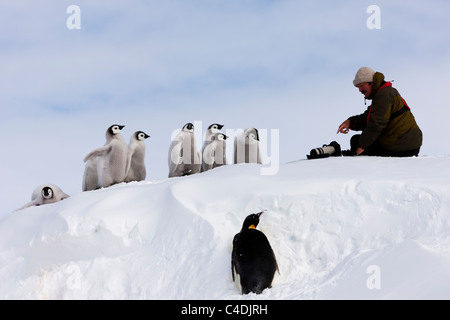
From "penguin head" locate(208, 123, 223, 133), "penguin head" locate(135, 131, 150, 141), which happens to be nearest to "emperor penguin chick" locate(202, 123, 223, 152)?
"penguin head" locate(208, 123, 223, 133)

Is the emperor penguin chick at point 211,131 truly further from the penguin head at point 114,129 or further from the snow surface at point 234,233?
the snow surface at point 234,233

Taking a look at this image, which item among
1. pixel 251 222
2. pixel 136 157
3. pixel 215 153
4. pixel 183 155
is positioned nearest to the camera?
pixel 251 222

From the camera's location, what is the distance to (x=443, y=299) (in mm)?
3096

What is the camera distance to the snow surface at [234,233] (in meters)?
4.05

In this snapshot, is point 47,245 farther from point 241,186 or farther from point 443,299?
point 443,299

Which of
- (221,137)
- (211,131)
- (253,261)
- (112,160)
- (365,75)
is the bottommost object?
(253,261)

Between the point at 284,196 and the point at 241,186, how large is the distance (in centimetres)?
54

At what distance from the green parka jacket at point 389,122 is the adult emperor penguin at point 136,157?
13.5 feet

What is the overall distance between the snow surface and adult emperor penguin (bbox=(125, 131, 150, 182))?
11.0 ft

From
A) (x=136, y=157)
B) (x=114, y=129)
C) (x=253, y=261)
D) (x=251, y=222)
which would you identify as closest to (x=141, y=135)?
(x=136, y=157)

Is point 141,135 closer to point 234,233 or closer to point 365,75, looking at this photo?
point 365,75

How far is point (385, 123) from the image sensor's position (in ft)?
20.7

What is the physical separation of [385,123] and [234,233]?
2579 millimetres
